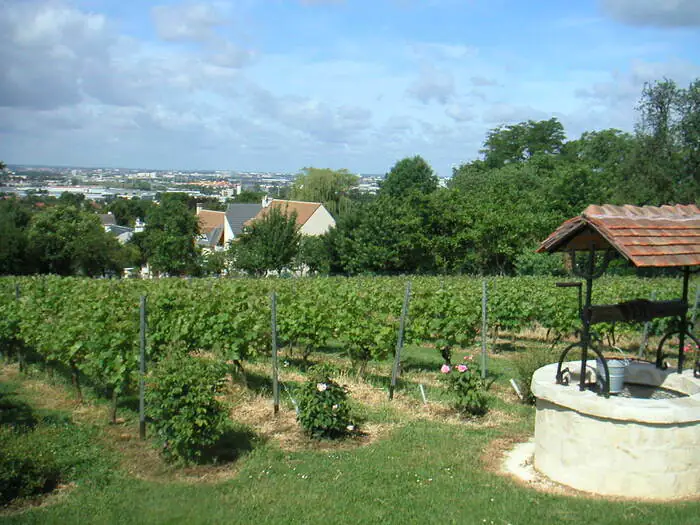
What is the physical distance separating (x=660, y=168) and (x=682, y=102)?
491 centimetres

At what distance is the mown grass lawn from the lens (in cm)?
529

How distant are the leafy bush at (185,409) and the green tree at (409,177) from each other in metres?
48.7

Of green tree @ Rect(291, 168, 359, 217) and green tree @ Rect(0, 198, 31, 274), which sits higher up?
green tree @ Rect(291, 168, 359, 217)

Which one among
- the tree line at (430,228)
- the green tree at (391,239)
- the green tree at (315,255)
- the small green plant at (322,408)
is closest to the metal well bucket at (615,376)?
the small green plant at (322,408)

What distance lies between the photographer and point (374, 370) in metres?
11.9

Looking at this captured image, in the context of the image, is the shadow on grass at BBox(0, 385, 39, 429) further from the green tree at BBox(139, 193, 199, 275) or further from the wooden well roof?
the green tree at BBox(139, 193, 199, 275)

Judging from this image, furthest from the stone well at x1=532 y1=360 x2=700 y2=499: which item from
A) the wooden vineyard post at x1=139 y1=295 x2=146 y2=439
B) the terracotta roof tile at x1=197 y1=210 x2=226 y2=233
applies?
the terracotta roof tile at x1=197 y1=210 x2=226 y2=233

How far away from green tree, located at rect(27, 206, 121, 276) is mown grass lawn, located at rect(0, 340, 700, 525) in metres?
42.9

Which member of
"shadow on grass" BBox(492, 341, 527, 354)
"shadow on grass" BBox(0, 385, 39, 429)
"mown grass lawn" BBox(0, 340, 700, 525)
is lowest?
"shadow on grass" BBox(492, 341, 527, 354)

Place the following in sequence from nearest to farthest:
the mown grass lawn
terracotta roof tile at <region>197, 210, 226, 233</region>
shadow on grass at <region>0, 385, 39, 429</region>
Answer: the mown grass lawn
shadow on grass at <region>0, 385, 39, 429</region>
terracotta roof tile at <region>197, 210, 226, 233</region>

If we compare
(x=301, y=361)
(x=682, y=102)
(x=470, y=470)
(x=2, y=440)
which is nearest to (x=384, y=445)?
(x=470, y=470)

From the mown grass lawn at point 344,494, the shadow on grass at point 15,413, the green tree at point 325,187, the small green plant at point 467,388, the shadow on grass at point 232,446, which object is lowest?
the shadow on grass at point 15,413

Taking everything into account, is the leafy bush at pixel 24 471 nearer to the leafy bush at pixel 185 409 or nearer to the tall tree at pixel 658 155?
the leafy bush at pixel 185 409

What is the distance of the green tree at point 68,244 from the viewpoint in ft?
150
